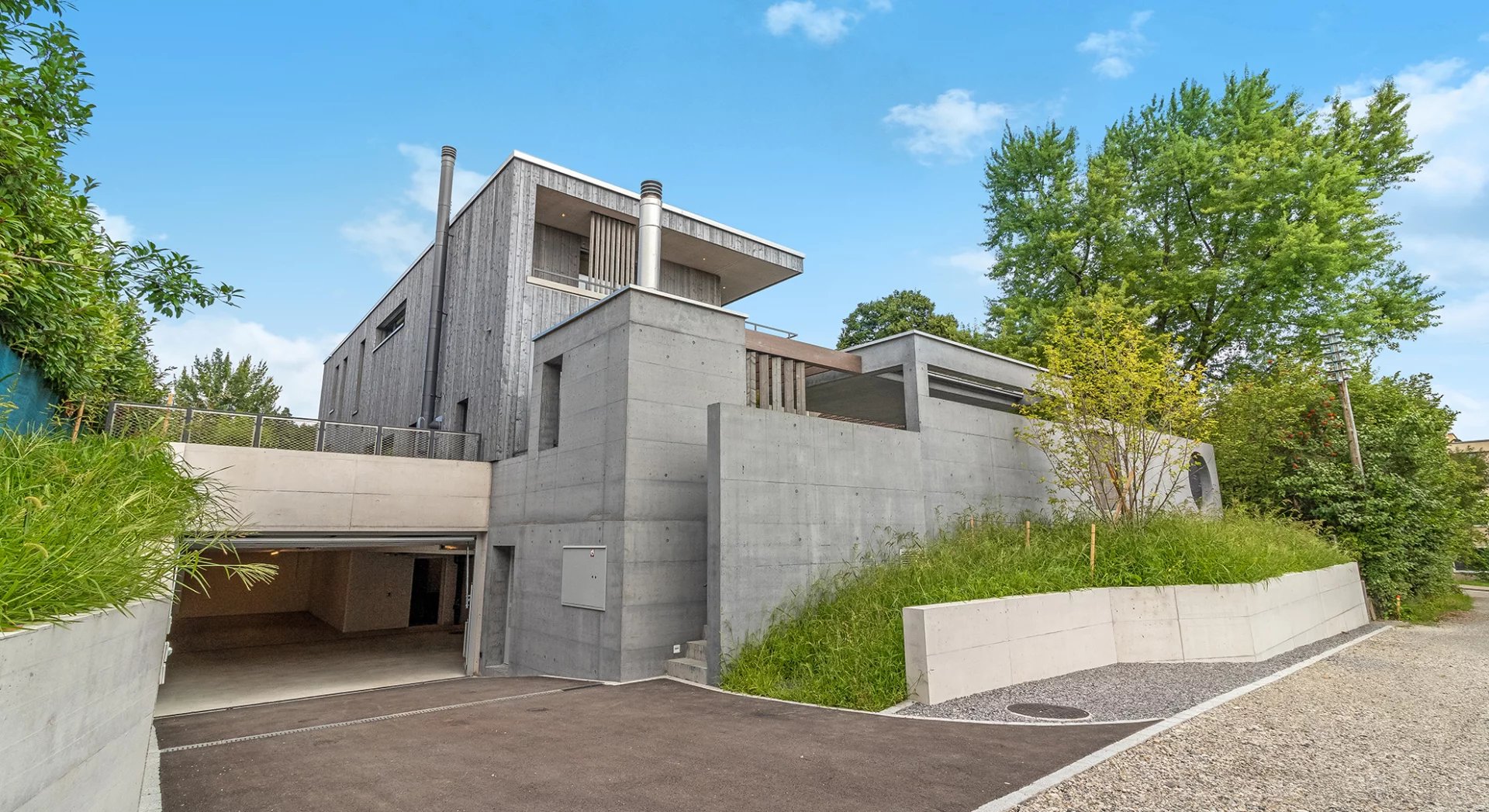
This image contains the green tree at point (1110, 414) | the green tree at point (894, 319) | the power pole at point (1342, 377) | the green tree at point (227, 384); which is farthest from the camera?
the green tree at point (894, 319)

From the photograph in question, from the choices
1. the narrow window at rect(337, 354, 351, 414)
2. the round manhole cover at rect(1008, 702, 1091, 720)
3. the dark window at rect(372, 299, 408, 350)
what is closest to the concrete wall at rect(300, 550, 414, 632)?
the narrow window at rect(337, 354, 351, 414)

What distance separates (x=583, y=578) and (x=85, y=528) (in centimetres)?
703

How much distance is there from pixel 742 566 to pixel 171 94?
1102 centimetres

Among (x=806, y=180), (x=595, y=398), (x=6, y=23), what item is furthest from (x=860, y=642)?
(x=806, y=180)

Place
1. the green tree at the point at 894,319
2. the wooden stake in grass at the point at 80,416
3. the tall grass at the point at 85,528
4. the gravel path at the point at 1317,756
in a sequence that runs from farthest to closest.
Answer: the green tree at the point at 894,319 < the wooden stake in grass at the point at 80,416 < the gravel path at the point at 1317,756 < the tall grass at the point at 85,528

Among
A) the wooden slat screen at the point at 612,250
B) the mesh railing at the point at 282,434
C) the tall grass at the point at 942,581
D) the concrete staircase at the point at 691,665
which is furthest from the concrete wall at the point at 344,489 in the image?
the tall grass at the point at 942,581

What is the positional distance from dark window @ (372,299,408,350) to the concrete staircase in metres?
15.4

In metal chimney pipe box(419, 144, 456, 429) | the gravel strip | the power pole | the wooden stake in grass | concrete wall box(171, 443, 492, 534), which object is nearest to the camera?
the gravel strip

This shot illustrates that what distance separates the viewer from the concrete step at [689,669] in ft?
28.8

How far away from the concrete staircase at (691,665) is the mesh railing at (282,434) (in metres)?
7.01

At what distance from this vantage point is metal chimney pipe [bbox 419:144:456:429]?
1661cm

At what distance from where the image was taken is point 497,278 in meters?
14.3

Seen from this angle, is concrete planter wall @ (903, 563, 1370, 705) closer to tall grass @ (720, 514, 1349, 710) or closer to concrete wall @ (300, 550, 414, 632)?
tall grass @ (720, 514, 1349, 710)

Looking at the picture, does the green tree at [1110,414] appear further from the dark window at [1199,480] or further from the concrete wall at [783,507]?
the dark window at [1199,480]
